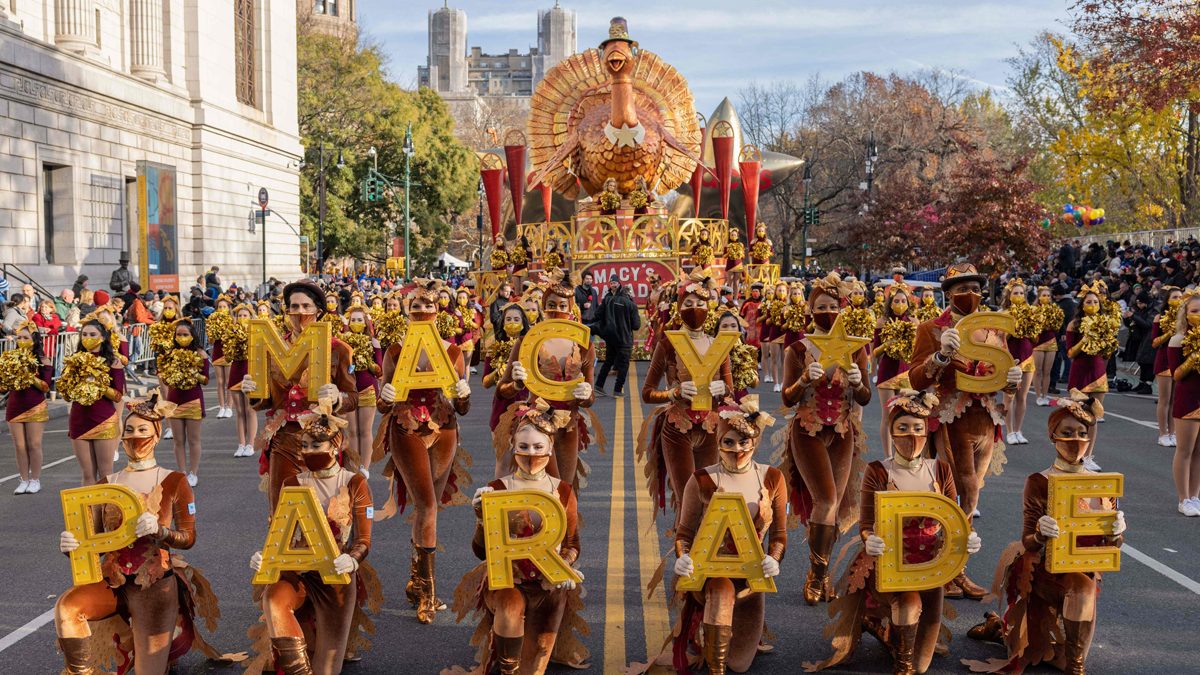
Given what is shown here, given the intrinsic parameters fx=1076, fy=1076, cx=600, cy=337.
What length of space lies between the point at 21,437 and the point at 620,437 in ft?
21.0

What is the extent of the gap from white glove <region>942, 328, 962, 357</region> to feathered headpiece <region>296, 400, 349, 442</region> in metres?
3.81

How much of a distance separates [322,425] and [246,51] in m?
39.2

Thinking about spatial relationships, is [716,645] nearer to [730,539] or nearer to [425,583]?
[730,539]

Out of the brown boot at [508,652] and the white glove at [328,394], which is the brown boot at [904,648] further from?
the white glove at [328,394]

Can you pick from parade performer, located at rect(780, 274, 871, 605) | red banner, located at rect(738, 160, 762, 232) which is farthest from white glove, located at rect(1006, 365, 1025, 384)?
red banner, located at rect(738, 160, 762, 232)

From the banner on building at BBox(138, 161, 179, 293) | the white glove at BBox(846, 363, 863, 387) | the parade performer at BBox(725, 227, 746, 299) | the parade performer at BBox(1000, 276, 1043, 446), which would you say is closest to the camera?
the white glove at BBox(846, 363, 863, 387)

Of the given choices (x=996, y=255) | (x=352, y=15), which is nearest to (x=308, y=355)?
(x=996, y=255)

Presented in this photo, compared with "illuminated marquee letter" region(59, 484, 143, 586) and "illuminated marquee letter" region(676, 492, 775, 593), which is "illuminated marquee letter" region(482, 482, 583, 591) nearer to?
"illuminated marquee letter" region(676, 492, 775, 593)

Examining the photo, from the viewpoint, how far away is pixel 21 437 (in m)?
10.5

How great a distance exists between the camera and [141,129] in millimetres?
31453

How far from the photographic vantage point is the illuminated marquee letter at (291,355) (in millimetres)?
7113

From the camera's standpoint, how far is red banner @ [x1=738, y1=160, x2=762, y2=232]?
2977 cm

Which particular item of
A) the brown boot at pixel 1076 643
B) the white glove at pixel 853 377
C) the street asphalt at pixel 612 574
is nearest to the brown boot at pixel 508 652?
the street asphalt at pixel 612 574

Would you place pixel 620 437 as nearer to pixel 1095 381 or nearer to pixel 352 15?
pixel 1095 381
